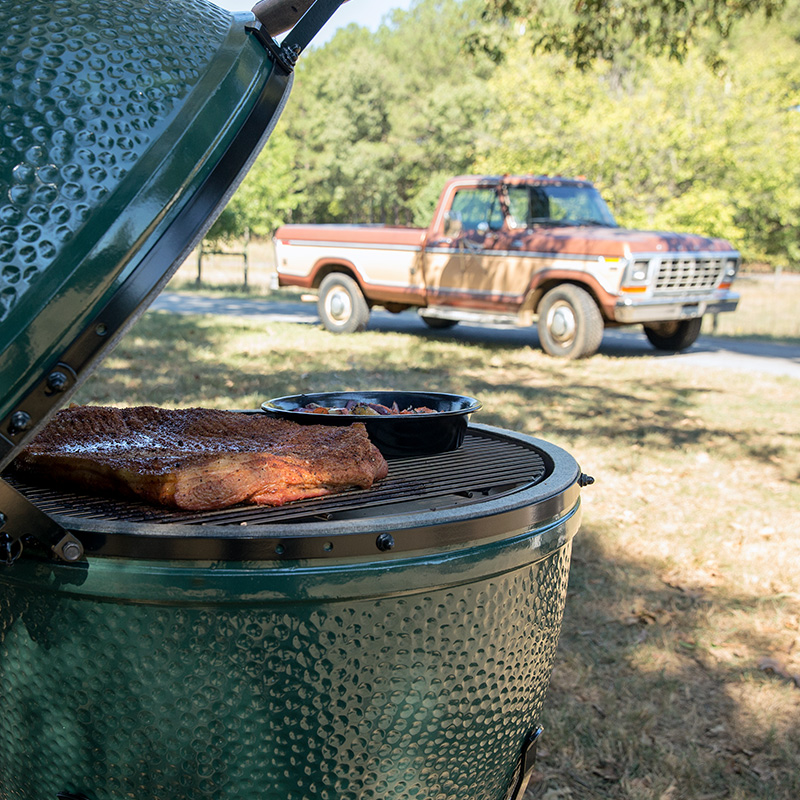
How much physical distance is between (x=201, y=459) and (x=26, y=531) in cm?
44

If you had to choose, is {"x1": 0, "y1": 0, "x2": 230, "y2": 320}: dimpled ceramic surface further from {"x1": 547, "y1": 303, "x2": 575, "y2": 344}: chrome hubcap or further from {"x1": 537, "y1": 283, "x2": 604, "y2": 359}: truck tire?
{"x1": 547, "y1": 303, "x2": 575, "y2": 344}: chrome hubcap

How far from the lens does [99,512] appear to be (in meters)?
1.68

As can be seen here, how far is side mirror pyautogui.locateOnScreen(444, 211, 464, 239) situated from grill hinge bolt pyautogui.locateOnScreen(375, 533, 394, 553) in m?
9.52

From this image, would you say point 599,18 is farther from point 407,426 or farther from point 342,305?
point 407,426

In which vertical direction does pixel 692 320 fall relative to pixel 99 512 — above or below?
below

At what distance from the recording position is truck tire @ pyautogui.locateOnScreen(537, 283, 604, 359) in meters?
9.77

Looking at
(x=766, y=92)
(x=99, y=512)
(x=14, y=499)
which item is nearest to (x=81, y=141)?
(x=14, y=499)

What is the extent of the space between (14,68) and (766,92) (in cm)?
2242

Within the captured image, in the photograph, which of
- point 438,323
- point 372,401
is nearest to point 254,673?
point 372,401

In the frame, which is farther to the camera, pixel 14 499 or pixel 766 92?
pixel 766 92

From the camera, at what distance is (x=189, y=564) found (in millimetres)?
1471

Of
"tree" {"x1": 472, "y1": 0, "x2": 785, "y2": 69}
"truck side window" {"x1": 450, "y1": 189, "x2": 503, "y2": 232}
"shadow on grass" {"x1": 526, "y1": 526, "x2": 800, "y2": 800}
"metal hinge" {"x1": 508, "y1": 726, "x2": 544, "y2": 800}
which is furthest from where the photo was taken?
"truck side window" {"x1": 450, "y1": 189, "x2": 503, "y2": 232}

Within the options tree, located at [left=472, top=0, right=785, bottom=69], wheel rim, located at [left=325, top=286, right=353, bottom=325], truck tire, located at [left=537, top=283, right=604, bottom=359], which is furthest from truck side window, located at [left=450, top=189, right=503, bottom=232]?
wheel rim, located at [left=325, top=286, right=353, bottom=325]

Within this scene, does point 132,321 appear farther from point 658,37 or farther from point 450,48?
point 450,48
